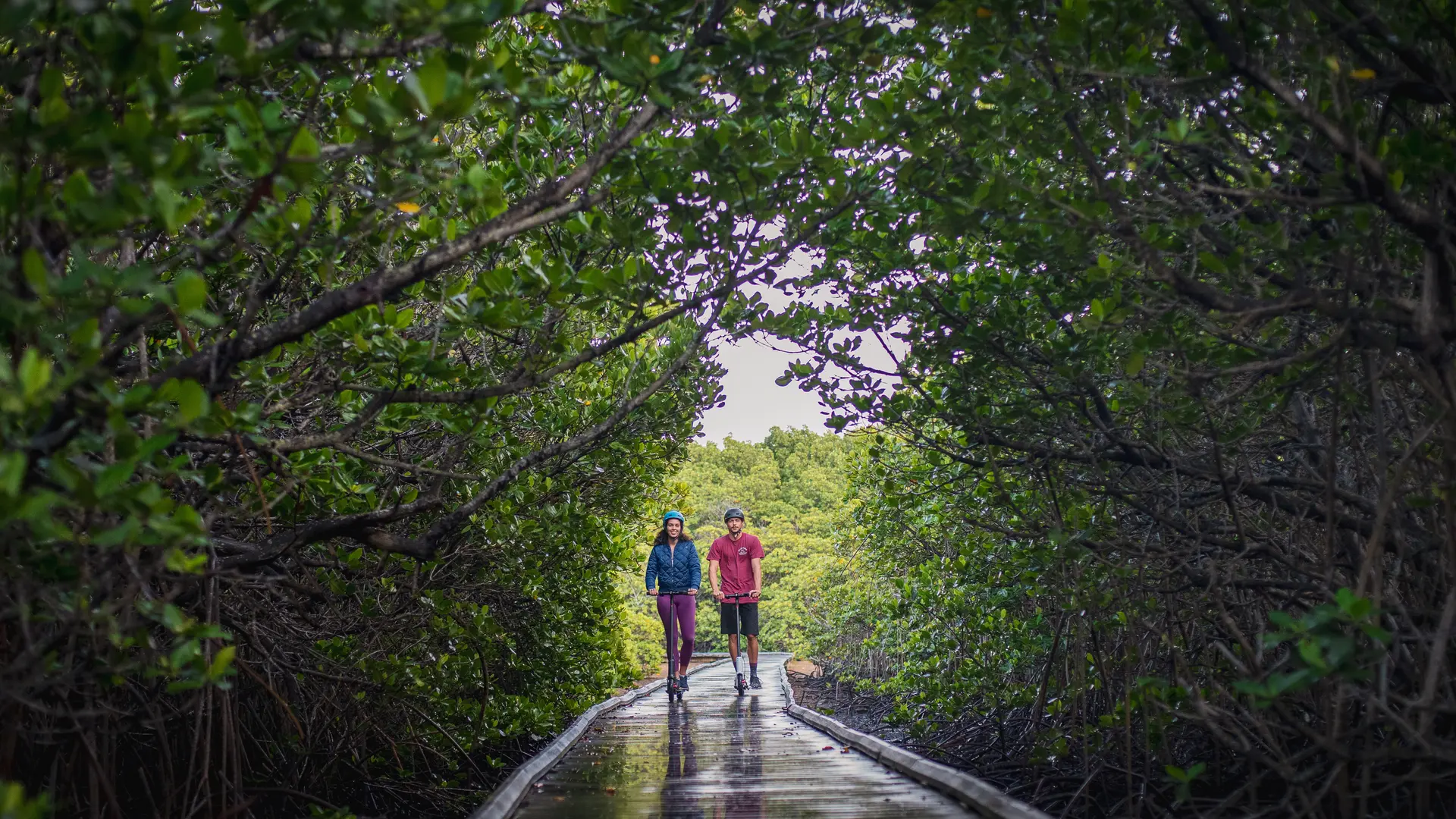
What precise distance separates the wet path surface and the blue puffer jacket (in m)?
1.39

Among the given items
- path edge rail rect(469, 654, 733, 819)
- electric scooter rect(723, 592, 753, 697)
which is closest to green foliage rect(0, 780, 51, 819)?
path edge rail rect(469, 654, 733, 819)

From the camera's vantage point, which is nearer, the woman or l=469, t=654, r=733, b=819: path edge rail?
l=469, t=654, r=733, b=819: path edge rail

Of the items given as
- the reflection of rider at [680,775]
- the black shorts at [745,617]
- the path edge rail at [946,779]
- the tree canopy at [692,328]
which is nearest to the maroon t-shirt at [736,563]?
the black shorts at [745,617]

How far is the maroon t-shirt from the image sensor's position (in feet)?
34.0

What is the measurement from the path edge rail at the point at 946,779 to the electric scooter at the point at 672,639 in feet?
8.53

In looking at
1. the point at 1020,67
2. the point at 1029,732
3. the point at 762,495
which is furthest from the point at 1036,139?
the point at 762,495

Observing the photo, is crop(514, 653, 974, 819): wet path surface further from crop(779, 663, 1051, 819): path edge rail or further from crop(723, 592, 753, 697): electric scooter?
crop(723, 592, 753, 697): electric scooter

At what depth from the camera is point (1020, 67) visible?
2.99m

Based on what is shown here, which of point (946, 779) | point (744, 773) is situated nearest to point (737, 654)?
point (744, 773)

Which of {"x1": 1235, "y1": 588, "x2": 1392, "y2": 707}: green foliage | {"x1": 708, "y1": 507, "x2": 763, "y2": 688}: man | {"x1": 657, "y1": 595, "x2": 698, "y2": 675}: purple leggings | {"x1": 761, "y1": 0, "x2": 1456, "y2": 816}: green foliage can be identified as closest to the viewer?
{"x1": 1235, "y1": 588, "x2": 1392, "y2": 707}: green foliage

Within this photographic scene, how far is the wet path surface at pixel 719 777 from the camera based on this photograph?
177 inches

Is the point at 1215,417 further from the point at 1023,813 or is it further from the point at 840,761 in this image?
the point at 840,761

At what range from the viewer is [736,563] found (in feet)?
34.2

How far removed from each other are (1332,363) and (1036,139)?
1185 mm
